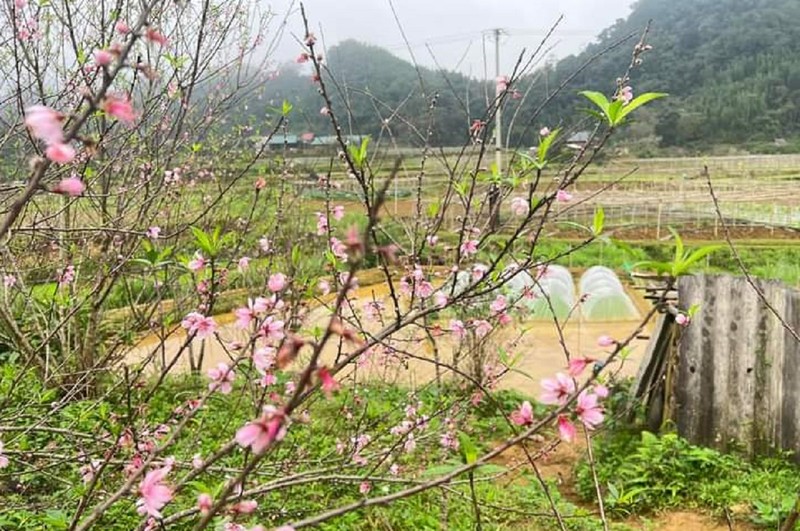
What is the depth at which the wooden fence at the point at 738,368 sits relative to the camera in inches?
143

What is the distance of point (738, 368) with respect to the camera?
12.3 feet

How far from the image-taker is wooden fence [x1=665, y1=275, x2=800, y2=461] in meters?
3.63

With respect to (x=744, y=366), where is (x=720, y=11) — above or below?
above

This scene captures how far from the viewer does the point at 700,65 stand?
37.2 m

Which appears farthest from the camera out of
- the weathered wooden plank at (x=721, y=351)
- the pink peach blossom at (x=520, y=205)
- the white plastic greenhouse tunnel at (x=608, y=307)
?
the white plastic greenhouse tunnel at (x=608, y=307)

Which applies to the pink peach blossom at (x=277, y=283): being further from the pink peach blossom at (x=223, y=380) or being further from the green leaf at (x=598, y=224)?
the green leaf at (x=598, y=224)

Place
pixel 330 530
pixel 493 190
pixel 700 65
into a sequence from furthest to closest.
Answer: pixel 700 65 < pixel 330 530 < pixel 493 190

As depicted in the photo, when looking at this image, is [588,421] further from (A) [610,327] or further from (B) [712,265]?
(B) [712,265]

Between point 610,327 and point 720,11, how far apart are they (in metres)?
41.5

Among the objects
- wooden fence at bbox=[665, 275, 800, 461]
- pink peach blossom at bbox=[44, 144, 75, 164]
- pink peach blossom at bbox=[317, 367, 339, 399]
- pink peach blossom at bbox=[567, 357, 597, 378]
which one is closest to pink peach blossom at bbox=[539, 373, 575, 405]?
pink peach blossom at bbox=[567, 357, 597, 378]

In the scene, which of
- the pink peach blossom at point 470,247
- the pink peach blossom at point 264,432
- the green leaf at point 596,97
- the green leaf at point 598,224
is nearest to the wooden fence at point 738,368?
the pink peach blossom at point 470,247

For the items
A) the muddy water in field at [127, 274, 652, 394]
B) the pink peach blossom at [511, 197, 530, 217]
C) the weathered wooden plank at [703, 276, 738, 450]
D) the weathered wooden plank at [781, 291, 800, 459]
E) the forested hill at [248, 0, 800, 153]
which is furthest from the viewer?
the forested hill at [248, 0, 800, 153]

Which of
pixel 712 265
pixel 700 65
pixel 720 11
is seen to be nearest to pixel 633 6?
pixel 720 11

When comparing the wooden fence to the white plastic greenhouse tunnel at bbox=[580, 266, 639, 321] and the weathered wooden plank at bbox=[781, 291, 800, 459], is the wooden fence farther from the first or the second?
the white plastic greenhouse tunnel at bbox=[580, 266, 639, 321]
